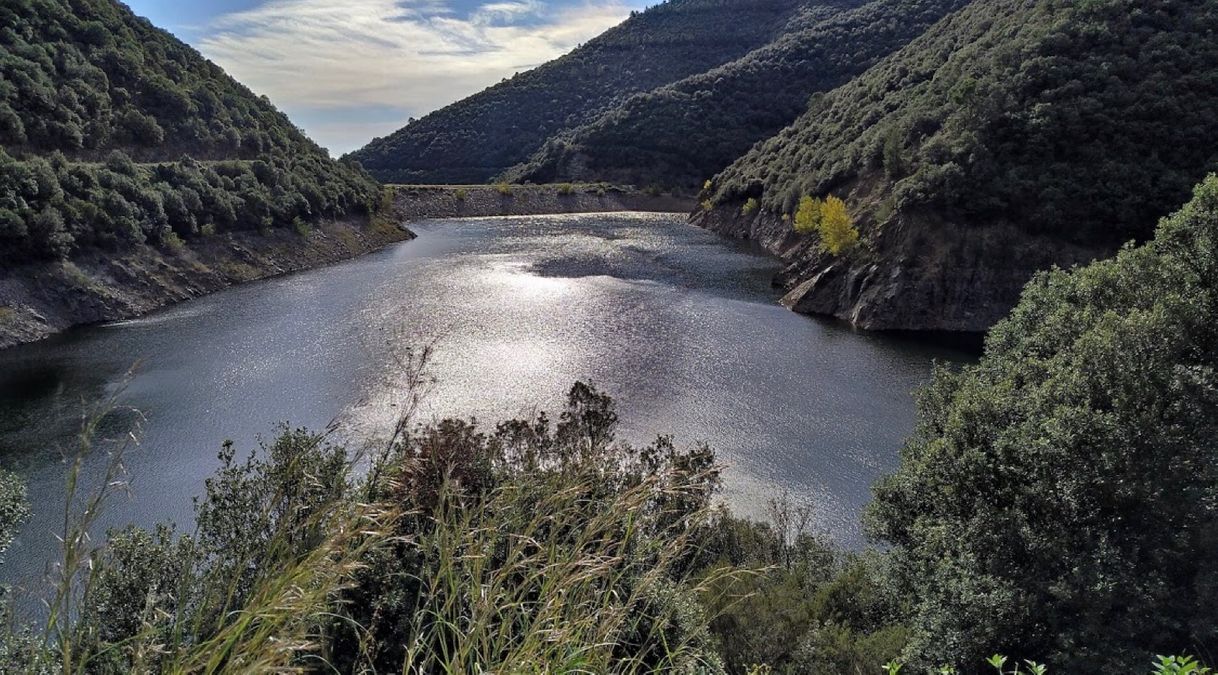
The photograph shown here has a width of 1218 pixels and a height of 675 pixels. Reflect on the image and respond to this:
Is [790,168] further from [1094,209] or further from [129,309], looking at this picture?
[129,309]

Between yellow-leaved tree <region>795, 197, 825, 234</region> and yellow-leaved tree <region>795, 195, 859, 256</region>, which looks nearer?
yellow-leaved tree <region>795, 195, 859, 256</region>

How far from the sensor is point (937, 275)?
48.3 meters

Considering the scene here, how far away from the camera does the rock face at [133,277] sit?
43750 mm

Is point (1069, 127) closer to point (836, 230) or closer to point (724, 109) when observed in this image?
point (836, 230)

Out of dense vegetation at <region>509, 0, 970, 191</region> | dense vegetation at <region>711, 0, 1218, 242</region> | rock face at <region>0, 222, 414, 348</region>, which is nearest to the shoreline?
rock face at <region>0, 222, 414, 348</region>

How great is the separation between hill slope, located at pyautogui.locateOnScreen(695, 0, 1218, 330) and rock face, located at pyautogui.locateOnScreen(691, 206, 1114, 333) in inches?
3.7

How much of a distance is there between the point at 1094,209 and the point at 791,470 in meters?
34.0

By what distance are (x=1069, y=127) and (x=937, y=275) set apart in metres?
13.6

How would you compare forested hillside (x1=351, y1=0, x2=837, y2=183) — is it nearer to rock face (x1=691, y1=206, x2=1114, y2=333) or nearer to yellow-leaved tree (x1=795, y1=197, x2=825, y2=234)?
yellow-leaved tree (x1=795, y1=197, x2=825, y2=234)

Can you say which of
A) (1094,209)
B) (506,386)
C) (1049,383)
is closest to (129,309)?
(506,386)

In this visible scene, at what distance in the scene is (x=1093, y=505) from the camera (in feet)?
45.5

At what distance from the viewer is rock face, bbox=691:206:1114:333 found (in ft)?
154

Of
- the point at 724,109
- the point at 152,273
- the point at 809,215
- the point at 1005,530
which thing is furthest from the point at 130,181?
the point at 724,109

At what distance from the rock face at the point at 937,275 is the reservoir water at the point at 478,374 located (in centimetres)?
329
